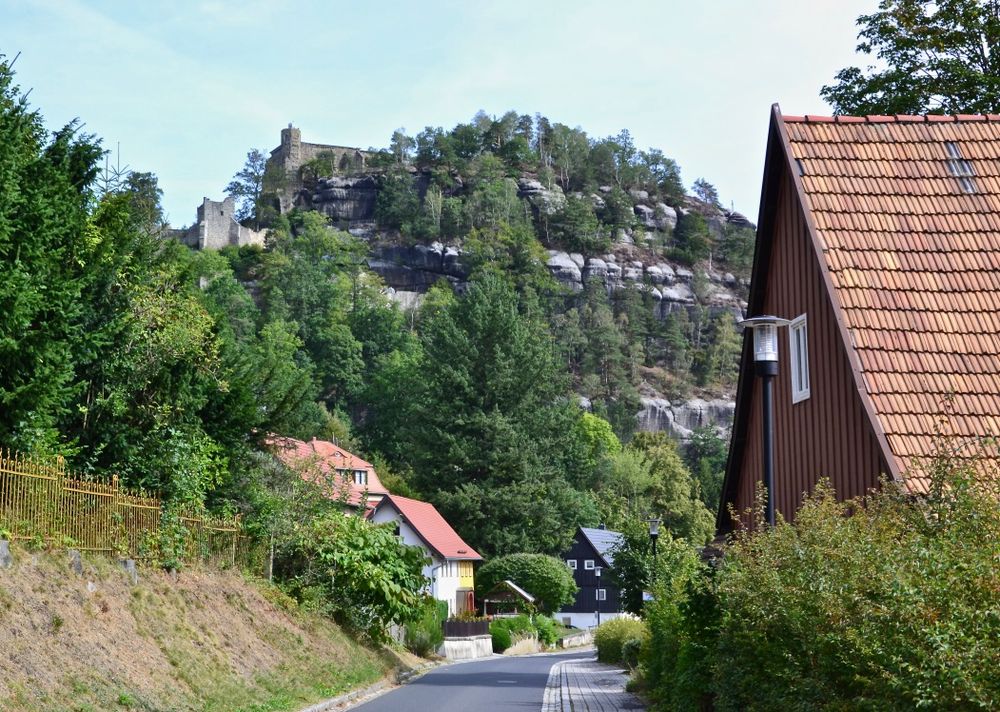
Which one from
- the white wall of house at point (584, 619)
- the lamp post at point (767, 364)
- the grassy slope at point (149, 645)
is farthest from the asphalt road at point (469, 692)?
the white wall of house at point (584, 619)

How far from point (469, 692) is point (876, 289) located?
1457 centimetres

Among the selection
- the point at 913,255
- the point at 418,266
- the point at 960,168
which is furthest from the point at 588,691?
the point at 418,266

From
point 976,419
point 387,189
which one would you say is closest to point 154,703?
point 976,419

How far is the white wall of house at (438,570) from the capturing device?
2328 inches

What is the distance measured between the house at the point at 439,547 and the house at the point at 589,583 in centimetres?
2310

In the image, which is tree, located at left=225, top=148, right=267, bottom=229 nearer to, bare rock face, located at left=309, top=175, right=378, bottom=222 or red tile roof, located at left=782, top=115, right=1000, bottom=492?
bare rock face, located at left=309, top=175, right=378, bottom=222

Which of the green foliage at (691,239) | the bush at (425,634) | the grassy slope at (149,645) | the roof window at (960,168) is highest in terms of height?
the green foliage at (691,239)

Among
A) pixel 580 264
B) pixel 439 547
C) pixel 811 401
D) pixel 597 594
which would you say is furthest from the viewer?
pixel 580 264

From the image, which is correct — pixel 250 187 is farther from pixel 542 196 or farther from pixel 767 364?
pixel 767 364

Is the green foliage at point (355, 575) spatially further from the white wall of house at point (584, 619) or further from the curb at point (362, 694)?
the white wall of house at point (584, 619)

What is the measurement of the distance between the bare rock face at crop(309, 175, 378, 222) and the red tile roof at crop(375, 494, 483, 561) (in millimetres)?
110987

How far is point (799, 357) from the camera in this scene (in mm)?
16172

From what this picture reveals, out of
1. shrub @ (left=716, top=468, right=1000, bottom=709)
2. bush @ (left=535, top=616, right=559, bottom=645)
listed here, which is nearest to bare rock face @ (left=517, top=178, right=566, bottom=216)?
bush @ (left=535, top=616, right=559, bottom=645)

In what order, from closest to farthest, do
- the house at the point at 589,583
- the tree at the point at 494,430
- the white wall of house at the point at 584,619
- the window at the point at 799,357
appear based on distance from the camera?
the window at the point at 799,357
the tree at the point at 494,430
the house at the point at 589,583
the white wall of house at the point at 584,619
